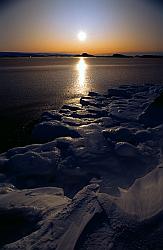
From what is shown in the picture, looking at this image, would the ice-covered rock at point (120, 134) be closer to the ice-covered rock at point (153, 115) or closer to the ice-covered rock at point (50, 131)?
the ice-covered rock at point (50, 131)

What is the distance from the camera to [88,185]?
431 centimetres

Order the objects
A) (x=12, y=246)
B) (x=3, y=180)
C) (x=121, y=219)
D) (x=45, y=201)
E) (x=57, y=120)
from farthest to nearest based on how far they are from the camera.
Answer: (x=57, y=120) → (x=3, y=180) → (x=45, y=201) → (x=121, y=219) → (x=12, y=246)

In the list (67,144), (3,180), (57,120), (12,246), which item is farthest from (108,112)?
(12,246)

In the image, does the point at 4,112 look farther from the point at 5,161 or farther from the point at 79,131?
the point at 5,161

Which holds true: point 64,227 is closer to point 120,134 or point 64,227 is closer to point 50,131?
point 120,134

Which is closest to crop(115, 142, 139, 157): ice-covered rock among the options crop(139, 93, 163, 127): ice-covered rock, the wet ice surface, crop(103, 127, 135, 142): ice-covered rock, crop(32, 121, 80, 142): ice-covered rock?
the wet ice surface

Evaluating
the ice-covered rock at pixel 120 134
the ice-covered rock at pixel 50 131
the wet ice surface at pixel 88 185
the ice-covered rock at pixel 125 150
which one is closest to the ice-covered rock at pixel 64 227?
the wet ice surface at pixel 88 185

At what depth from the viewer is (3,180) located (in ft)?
16.3

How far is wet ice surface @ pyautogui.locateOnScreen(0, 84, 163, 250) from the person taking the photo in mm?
3117

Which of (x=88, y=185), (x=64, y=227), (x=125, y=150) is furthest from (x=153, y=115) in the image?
(x=64, y=227)

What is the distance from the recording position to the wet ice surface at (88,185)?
3117 mm

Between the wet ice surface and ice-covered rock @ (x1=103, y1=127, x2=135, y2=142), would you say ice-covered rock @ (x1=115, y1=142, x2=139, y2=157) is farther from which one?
ice-covered rock @ (x1=103, y1=127, x2=135, y2=142)

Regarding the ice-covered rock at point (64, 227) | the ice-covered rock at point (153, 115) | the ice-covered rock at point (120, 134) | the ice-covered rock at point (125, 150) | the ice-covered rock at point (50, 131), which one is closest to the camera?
the ice-covered rock at point (64, 227)

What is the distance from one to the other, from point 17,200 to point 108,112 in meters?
6.43
